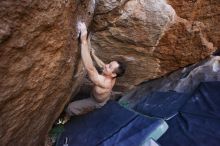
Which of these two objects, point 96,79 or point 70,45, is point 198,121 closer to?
point 96,79

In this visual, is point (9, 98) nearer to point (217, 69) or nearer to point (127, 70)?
point (127, 70)

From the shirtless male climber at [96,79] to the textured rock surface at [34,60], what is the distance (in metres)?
0.13

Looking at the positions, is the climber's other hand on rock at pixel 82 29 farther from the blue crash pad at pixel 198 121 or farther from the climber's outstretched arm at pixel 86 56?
the blue crash pad at pixel 198 121

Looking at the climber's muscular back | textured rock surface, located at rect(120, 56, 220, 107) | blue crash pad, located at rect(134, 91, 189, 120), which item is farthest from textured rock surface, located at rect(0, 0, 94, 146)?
textured rock surface, located at rect(120, 56, 220, 107)

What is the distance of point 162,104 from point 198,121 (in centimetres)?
69

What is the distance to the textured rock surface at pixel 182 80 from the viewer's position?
178 inches

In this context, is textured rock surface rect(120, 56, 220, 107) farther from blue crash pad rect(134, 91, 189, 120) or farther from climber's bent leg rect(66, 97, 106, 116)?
climber's bent leg rect(66, 97, 106, 116)

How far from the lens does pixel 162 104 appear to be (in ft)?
14.9

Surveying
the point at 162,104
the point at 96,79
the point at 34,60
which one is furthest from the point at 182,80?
the point at 34,60

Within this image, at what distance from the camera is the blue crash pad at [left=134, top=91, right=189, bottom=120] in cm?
430

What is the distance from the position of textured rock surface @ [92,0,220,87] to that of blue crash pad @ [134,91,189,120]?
373 mm

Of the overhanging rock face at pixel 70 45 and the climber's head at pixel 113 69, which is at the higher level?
the overhanging rock face at pixel 70 45

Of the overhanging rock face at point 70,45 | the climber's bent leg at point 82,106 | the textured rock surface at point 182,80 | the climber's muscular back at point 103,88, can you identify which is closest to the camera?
the overhanging rock face at point 70,45

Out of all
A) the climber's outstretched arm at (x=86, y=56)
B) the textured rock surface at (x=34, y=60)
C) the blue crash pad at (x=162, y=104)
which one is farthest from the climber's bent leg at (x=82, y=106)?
the blue crash pad at (x=162, y=104)
